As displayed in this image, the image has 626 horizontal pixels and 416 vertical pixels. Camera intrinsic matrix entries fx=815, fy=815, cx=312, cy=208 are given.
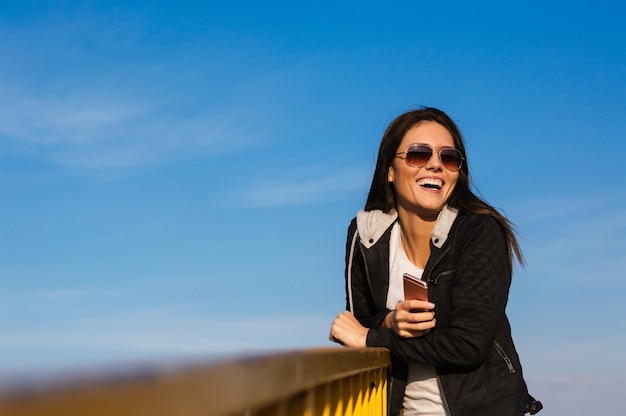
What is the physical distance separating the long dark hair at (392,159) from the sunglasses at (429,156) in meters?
0.08

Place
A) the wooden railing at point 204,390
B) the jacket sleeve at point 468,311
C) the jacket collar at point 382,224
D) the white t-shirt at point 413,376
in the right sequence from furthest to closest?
1. the jacket collar at point 382,224
2. the white t-shirt at point 413,376
3. the jacket sleeve at point 468,311
4. the wooden railing at point 204,390

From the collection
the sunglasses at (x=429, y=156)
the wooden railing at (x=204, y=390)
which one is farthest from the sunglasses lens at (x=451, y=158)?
the wooden railing at (x=204, y=390)

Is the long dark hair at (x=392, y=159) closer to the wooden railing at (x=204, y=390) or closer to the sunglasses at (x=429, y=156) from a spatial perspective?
the sunglasses at (x=429, y=156)

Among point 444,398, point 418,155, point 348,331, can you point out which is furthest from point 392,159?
point 444,398

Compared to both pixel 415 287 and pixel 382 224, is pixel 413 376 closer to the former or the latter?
pixel 415 287

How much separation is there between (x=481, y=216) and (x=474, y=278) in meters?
0.42

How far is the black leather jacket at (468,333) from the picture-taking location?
4148 mm

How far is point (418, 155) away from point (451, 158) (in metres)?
0.19

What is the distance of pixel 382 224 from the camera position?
466cm

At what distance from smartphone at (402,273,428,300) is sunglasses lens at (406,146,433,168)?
82cm

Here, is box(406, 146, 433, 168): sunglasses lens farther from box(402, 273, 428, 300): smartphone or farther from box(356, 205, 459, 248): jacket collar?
box(402, 273, 428, 300): smartphone

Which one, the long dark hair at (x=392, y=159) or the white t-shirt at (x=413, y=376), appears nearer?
the white t-shirt at (x=413, y=376)

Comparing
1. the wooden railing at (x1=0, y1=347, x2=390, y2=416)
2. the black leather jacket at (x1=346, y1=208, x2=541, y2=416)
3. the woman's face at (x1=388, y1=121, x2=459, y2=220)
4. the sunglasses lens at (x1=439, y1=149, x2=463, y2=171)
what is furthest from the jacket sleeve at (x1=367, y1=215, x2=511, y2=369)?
the wooden railing at (x1=0, y1=347, x2=390, y2=416)

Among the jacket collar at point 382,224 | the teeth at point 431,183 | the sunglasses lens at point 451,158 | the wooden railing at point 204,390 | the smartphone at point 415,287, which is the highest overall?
the sunglasses lens at point 451,158
